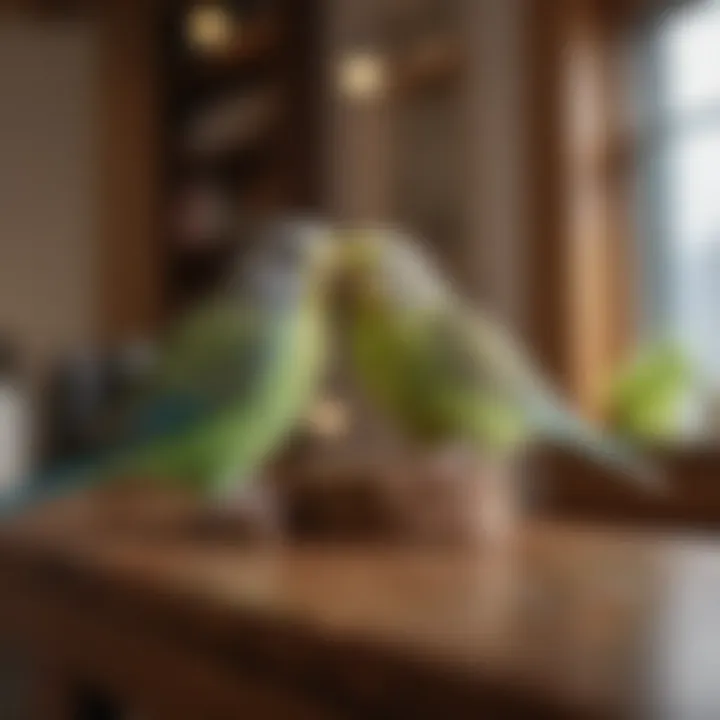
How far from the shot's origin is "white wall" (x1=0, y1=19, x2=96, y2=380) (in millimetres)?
3541

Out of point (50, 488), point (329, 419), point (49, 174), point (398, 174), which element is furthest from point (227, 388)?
point (49, 174)

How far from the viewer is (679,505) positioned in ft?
3.87

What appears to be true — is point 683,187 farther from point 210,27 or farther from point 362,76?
point 210,27

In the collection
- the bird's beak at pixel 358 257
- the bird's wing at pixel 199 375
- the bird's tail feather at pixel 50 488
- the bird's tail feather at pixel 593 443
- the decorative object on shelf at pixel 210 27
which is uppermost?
the decorative object on shelf at pixel 210 27

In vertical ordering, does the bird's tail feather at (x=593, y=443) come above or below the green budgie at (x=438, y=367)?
below

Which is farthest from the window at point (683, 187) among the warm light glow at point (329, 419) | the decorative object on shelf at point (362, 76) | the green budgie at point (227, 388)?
the green budgie at point (227, 388)

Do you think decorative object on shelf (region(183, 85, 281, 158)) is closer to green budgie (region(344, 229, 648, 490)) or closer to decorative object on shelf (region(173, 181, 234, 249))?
decorative object on shelf (region(173, 181, 234, 249))

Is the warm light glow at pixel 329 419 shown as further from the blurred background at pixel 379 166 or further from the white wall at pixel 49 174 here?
the white wall at pixel 49 174

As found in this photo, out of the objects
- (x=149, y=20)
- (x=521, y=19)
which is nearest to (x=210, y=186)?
(x=149, y=20)

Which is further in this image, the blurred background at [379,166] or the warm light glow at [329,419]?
the blurred background at [379,166]

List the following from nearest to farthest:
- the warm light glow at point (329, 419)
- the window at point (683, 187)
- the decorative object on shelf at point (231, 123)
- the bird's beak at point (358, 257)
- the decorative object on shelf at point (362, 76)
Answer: the bird's beak at point (358, 257), the warm light glow at point (329, 419), the window at point (683, 187), the decorative object on shelf at point (362, 76), the decorative object on shelf at point (231, 123)

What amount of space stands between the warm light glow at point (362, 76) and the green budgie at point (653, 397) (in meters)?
1.37

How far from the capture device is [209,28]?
11.2 ft

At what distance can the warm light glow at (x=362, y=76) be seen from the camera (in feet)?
8.80
